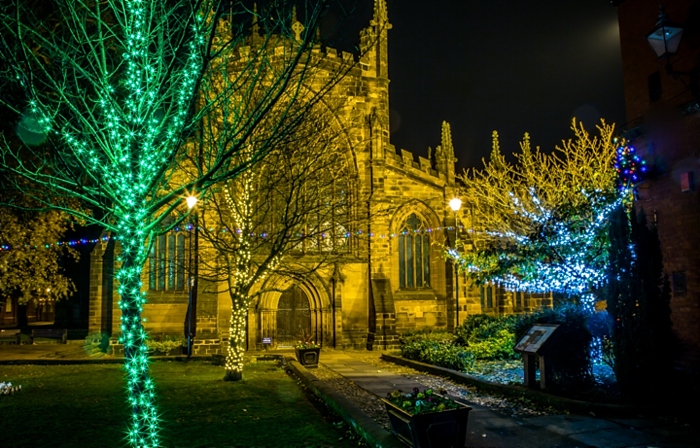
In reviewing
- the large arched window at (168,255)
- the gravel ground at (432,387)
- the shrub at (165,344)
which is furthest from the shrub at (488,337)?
the large arched window at (168,255)

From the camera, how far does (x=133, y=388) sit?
248 inches

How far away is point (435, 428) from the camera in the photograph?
21.4 ft

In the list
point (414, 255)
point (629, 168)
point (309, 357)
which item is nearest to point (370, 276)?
point (414, 255)

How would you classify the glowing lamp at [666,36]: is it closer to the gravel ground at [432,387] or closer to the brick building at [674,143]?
the brick building at [674,143]

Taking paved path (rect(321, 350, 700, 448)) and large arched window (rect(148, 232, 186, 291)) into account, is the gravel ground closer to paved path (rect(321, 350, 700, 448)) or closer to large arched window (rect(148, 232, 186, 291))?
paved path (rect(321, 350, 700, 448))

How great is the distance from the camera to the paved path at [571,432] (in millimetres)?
7762

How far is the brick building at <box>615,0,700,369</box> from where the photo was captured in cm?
1187

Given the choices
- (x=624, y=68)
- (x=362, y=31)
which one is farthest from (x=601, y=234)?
(x=362, y=31)

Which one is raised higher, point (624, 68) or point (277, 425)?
point (624, 68)

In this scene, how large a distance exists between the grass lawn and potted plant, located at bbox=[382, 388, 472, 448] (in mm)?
1293

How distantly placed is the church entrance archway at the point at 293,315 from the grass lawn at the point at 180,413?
8786 mm

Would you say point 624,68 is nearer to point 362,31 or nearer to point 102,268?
point 362,31

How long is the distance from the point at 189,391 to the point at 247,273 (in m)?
3.52

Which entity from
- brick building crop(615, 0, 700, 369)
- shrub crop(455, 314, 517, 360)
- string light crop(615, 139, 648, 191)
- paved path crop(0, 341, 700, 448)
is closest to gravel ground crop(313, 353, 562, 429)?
paved path crop(0, 341, 700, 448)
